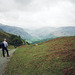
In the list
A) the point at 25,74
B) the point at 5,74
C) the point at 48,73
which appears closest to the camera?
the point at 48,73

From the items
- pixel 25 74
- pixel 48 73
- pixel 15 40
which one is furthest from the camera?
pixel 15 40

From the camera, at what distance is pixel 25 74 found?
8.37 metres

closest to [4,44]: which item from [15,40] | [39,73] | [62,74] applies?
[39,73]

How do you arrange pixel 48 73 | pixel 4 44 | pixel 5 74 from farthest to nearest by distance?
1. pixel 4 44
2. pixel 5 74
3. pixel 48 73

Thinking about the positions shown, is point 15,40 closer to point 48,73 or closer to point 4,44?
point 4,44

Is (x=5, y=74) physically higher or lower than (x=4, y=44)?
lower

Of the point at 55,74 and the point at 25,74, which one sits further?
the point at 25,74

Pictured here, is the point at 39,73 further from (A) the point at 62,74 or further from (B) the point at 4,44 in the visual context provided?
(B) the point at 4,44

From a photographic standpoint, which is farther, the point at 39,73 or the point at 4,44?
the point at 4,44

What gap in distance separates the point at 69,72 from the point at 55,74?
1.47m

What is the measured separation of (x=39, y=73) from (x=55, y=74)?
1952mm

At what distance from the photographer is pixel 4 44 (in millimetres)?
15602

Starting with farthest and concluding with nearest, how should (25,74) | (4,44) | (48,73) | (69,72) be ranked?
(4,44), (25,74), (48,73), (69,72)

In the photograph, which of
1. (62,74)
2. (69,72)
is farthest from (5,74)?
(69,72)
